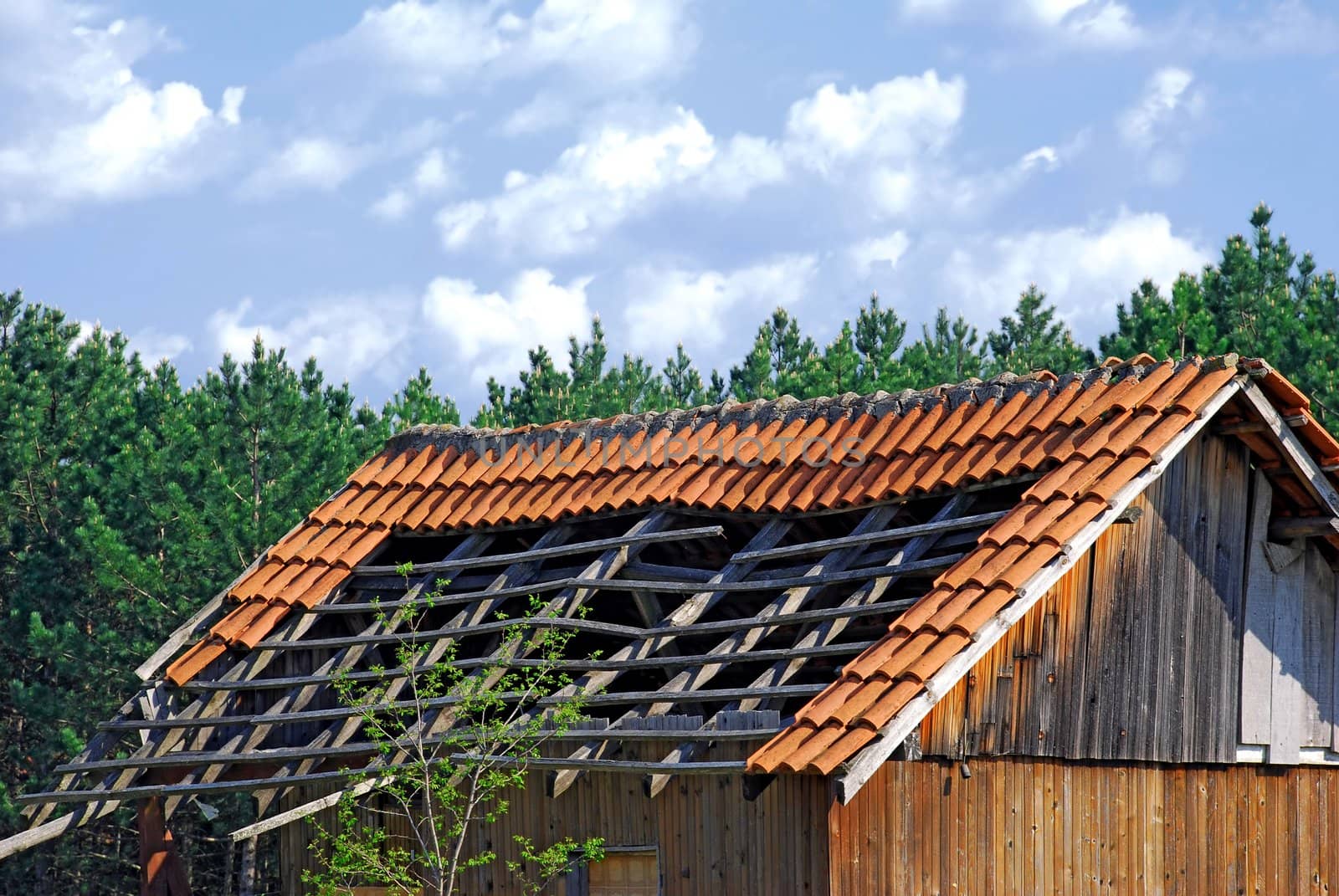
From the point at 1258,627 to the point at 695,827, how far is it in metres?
4.95

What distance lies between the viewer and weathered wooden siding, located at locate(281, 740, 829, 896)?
11594 mm

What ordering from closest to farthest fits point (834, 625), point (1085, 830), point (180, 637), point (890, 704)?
point (890, 704) < point (1085, 830) < point (834, 625) < point (180, 637)

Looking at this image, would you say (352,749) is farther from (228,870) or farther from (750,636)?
(228,870)

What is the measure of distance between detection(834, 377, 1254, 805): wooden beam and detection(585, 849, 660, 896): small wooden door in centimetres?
207

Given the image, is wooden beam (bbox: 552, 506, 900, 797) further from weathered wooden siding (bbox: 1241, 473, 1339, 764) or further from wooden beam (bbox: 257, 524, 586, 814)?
weathered wooden siding (bbox: 1241, 473, 1339, 764)

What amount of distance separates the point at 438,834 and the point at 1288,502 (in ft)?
24.2

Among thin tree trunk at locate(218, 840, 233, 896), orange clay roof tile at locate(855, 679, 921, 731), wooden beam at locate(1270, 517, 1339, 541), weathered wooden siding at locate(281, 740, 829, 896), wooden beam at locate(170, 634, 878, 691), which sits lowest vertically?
thin tree trunk at locate(218, 840, 233, 896)

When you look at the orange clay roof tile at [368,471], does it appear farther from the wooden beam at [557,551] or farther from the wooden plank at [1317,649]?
the wooden plank at [1317,649]

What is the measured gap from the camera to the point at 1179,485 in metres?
13.4

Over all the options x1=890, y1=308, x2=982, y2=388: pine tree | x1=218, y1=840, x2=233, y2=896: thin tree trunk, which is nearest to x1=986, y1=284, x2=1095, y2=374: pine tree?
x1=890, y1=308, x2=982, y2=388: pine tree

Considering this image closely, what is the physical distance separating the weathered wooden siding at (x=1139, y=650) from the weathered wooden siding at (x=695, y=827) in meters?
1.05

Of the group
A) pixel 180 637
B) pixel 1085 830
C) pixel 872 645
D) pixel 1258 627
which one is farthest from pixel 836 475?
pixel 180 637

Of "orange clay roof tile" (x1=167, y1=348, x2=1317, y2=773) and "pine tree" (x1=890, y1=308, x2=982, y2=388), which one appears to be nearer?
"orange clay roof tile" (x1=167, y1=348, x2=1317, y2=773)

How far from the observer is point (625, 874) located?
508 inches
